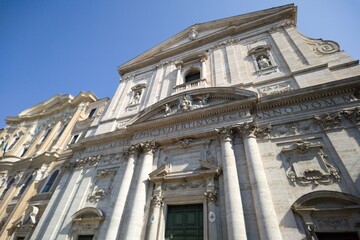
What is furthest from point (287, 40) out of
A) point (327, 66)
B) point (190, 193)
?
point (190, 193)

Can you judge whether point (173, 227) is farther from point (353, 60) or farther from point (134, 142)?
point (353, 60)

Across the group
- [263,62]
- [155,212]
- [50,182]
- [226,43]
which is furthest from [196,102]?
[50,182]

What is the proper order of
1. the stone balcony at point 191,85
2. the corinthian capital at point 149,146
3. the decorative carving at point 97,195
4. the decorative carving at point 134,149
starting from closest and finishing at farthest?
Answer: 1. the decorative carving at point 97,195
2. the corinthian capital at point 149,146
3. the decorative carving at point 134,149
4. the stone balcony at point 191,85

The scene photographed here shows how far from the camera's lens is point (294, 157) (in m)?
7.08

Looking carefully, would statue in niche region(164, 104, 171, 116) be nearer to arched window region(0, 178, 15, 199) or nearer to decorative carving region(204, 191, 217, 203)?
decorative carving region(204, 191, 217, 203)

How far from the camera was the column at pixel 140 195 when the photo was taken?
7.37 metres

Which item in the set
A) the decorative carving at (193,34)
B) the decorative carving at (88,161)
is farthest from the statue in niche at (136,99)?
the decorative carving at (193,34)

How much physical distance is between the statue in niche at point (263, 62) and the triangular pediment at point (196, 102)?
117 inches

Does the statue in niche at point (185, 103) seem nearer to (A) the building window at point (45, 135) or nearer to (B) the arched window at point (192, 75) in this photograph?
(B) the arched window at point (192, 75)

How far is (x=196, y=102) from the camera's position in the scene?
10789mm

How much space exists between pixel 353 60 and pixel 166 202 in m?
10.3

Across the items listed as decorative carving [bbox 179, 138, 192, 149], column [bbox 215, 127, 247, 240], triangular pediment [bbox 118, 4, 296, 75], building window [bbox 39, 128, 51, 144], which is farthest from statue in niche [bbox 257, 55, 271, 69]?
building window [bbox 39, 128, 51, 144]

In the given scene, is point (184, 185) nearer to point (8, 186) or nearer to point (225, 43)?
point (225, 43)

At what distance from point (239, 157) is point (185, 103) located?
4.19m
